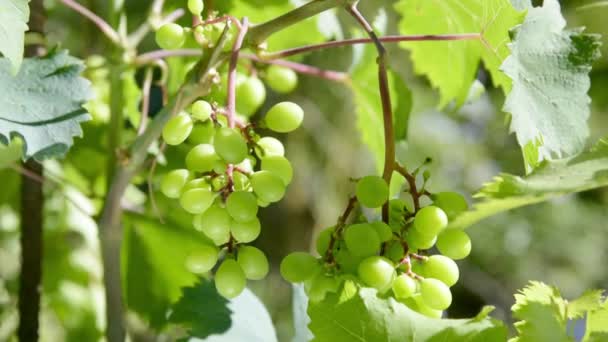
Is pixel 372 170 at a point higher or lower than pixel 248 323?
lower

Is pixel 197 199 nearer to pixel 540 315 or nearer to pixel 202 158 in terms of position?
pixel 202 158

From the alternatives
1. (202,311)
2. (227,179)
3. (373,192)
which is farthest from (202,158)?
(202,311)

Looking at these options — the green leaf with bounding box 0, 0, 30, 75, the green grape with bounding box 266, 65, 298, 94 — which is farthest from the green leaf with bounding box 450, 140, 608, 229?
the green grape with bounding box 266, 65, 298, 94

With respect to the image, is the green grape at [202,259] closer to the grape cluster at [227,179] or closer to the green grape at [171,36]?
the grape cluster at [227,179]

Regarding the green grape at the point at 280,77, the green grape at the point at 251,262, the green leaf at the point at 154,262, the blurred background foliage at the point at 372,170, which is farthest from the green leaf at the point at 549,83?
the blurred background foliage at the point at 372,170

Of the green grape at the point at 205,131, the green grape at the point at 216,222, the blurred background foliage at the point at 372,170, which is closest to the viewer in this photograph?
the green grape at the point at 216,222
